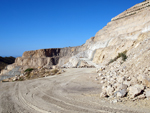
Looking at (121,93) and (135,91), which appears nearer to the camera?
(135,91)

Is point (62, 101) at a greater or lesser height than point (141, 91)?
lesser

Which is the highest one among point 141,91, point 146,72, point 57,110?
point 146,72

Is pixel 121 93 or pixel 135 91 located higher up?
pixel 135 91

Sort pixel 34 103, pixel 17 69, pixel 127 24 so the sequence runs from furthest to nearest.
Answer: pixel 17 69 < pixel 127 24 < pixel 34 103

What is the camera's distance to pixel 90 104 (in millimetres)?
5727

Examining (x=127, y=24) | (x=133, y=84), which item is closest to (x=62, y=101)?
(x=133, y=84)

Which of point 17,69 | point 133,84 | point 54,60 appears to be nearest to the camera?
point 133,84

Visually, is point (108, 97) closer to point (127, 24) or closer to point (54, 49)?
point (127, 24)

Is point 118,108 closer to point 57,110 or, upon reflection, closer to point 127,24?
point 57,110

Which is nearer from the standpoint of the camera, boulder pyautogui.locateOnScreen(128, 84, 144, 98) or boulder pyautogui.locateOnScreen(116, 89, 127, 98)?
boulder pyautogui.locateOnScreen(128, 84, 144, 98)

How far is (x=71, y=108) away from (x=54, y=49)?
53.5 meters

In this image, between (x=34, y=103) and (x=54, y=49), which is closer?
(x=34, y=103)

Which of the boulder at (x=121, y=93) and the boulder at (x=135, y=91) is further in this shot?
the boulder at (x=121, y=93)

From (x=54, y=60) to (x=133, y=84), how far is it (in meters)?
47.0
